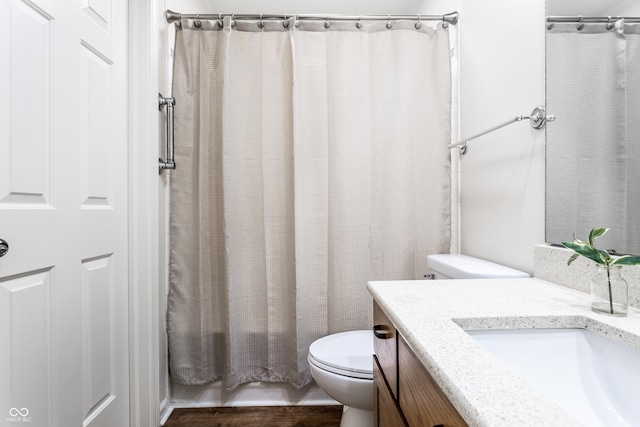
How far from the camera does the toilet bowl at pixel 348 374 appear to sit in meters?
1.14

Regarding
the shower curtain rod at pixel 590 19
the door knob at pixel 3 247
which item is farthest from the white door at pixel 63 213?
the shower curtain rod at pixel 590 19

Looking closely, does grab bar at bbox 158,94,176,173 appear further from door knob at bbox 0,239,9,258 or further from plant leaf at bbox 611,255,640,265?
plant leaf at bbox 611,255,640,265

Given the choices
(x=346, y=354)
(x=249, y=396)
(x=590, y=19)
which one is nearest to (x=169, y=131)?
(x=346, y=354)

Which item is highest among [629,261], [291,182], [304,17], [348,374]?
[304,17]

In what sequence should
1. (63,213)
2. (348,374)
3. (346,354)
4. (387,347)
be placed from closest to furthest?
1. (387,347)
2. (63,213)
3. (348,374)
4. (346,354)

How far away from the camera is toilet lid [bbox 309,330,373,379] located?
1.15 m

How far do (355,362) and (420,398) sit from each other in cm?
71

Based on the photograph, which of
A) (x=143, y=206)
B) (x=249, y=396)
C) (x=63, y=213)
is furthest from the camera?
(x=249, y=396)

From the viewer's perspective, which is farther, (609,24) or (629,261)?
(609,24)

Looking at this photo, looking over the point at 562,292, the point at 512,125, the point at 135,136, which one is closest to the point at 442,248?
the point at 512,125

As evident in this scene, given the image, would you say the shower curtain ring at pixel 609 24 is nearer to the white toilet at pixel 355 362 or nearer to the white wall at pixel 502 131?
the white wall at pixel 502 131

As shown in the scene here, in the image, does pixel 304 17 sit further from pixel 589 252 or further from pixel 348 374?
pixel 348 374

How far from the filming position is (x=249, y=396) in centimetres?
166

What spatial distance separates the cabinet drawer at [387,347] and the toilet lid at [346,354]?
0.96 ft
